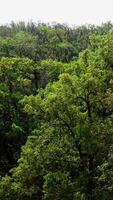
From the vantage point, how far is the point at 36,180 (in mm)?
36344

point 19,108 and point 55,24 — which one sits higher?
point 55,24

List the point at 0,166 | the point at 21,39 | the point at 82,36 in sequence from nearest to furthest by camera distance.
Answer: the point at 0,166 < the point at 21,39 < the point at 82,36

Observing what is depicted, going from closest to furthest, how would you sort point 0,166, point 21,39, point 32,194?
point 32,194 < point 0,166 < point 21,39

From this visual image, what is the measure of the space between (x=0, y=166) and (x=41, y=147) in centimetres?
1523

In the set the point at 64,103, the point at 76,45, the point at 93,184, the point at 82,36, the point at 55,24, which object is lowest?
the point at 93,184

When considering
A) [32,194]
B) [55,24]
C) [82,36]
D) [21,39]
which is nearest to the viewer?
[32,194]

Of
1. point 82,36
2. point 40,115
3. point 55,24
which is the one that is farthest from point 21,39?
point 40,115

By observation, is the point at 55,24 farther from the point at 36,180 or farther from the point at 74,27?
the point at 36,180

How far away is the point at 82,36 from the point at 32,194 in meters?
105

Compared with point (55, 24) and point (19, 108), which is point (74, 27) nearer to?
point (55, 24)

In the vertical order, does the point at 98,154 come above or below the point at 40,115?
below

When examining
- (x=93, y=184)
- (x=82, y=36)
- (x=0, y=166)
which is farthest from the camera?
(x=82, y=36)

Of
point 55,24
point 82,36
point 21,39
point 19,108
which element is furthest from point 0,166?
point 55,24

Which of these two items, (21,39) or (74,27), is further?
(74,27)
